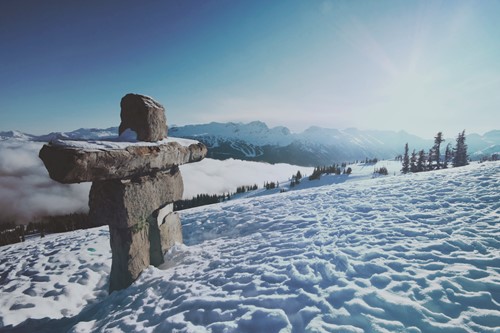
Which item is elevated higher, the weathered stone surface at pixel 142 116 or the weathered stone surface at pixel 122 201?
the weathered stone surface at pixel 142 116

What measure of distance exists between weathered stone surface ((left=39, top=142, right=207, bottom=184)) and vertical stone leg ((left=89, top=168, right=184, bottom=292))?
1.47 feet

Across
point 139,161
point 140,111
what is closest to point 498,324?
point 139,161

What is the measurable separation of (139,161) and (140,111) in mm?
1650

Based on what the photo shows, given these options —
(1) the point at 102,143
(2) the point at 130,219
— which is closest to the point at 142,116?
(1) the point at 102,143

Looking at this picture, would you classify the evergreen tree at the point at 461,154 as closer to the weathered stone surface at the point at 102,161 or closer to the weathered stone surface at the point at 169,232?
the weathered stone surface at the point at 169,232

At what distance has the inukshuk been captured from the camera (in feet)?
14.7

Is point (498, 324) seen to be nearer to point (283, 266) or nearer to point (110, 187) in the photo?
point (283, 266)

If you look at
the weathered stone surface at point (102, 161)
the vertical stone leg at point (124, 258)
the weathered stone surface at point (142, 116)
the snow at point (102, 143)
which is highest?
the weathered stone surface at point (142, 116)

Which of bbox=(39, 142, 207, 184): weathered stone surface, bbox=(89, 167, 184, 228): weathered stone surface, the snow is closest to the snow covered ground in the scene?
bbox=(89, 167, 184, 228): weathered stone surface

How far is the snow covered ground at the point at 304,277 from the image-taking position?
3521 millimetres

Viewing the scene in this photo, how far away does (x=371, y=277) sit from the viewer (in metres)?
4.34

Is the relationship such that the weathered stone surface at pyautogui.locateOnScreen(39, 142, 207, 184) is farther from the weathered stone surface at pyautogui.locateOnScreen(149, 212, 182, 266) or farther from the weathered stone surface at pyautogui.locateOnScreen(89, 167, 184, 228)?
the weathered stone surface at pyautogui.locateOnScreen(149, 212, 182, 266)

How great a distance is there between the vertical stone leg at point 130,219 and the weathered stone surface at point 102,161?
45 cm

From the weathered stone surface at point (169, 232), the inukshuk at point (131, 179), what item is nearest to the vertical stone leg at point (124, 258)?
the inukshuk at point (131, 179)
